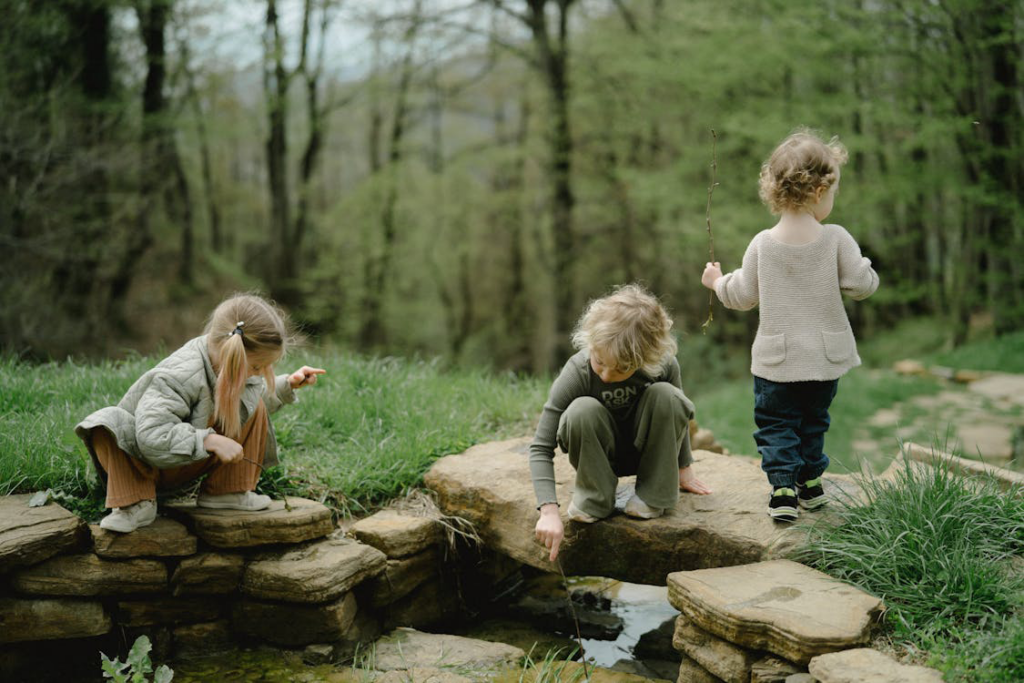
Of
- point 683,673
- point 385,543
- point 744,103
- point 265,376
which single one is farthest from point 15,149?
point 744,103

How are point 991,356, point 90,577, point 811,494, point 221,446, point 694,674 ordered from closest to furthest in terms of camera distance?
point 694,674
point 221,446
point 90,577
point 811,494
point 991,356

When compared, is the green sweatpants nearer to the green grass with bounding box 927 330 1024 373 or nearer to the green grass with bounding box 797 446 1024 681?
the green grass with bounding box 797 446 1024 681

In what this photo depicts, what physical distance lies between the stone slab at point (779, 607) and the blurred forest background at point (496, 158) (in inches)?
256

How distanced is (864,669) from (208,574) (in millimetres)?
2586

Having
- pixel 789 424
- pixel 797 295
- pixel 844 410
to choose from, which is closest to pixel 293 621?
pixel 789 424

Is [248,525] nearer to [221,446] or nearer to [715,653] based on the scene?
[221,446]

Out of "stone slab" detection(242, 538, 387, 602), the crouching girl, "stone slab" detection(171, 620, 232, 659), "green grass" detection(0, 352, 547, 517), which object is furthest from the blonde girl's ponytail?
"stone slab" detection(171, 620, 232, 659)

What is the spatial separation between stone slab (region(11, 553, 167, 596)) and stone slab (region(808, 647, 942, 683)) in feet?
8.52

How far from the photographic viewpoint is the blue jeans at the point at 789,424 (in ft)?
10.2

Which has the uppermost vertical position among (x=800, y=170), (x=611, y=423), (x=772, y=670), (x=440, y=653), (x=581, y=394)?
(x=800, y=170)

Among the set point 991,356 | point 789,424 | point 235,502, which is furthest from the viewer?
point 991,356

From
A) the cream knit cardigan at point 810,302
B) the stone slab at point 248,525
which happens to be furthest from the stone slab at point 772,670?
the stone slab at point 248,525

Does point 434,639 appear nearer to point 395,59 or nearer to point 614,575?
point 614,575

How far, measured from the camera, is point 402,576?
11.6 ft
